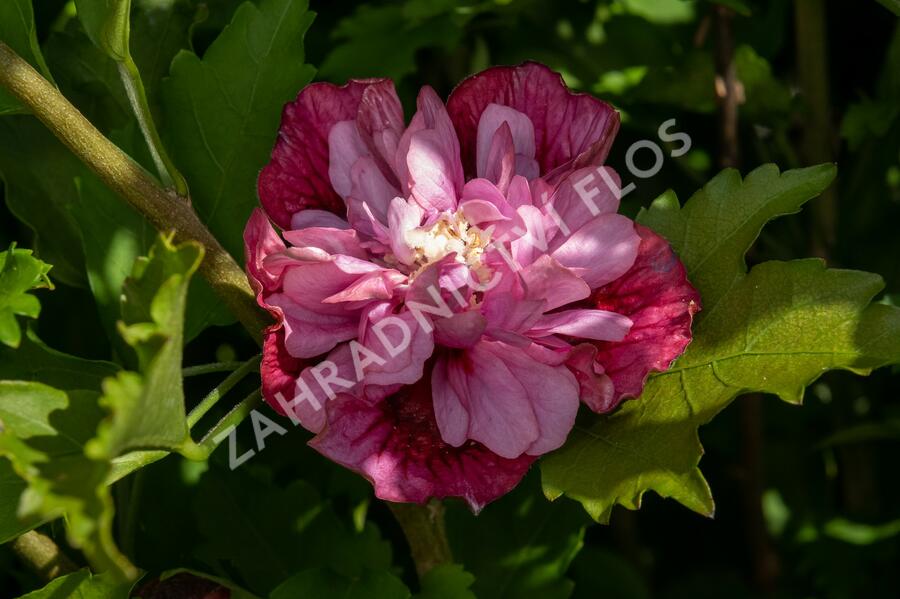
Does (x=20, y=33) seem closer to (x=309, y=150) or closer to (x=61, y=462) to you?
(x=309, y=150)

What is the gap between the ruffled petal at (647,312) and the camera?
743mm

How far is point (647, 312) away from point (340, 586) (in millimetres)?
330

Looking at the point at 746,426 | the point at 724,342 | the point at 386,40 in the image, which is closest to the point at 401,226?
the point at 724,342

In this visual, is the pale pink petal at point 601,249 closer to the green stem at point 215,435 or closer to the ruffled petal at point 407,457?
the ruffled petal at point 407,457

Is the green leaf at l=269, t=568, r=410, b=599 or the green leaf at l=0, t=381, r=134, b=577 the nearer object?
the green leaf at l=0, t=381, r=134, b=577

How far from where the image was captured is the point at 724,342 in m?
0.79

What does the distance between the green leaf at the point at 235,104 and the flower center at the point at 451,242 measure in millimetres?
238

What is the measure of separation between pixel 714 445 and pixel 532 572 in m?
0.38

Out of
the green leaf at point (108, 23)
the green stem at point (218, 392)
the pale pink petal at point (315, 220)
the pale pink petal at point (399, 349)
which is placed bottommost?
the green stem at point (218, 392)

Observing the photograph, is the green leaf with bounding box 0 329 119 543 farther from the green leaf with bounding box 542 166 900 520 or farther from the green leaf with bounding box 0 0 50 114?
the green leaf with bounding box 542 166 900 520

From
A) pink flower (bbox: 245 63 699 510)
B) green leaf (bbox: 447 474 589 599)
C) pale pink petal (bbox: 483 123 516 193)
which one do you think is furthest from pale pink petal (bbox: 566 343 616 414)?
green leaf (bbox: 447 474 589 599)

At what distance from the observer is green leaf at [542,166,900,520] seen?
2.43 ft

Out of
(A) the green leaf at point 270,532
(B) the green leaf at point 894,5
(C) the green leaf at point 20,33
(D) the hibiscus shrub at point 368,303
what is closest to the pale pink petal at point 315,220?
(D) the hibiscus shrub at point 368,303

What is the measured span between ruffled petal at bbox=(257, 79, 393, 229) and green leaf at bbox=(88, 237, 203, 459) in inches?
7.0
